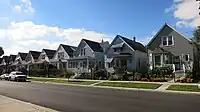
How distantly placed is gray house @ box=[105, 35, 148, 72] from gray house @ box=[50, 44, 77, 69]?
13.2 meters

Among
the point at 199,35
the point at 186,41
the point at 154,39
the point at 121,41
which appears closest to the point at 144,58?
the point at 121,41

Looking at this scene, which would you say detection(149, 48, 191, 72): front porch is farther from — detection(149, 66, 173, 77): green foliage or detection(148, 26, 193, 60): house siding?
detection(149, 66, 173, 77): green foliage

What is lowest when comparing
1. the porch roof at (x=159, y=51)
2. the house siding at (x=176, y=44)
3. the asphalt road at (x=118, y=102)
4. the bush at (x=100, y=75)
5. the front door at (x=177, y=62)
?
the asphalt road at (x=118, y=102)

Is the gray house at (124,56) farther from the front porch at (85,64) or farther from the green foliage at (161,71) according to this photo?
the green foliage at (161,71)

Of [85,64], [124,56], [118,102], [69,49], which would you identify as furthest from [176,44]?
[69,49]

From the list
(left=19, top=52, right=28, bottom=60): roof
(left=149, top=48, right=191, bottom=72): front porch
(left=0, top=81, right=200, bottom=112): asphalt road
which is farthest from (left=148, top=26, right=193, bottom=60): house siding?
(left=19, top=52, right=28, bottom=60): roof

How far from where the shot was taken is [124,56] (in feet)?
148

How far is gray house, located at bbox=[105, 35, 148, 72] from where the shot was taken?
44.5 metres

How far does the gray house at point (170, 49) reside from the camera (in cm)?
3706

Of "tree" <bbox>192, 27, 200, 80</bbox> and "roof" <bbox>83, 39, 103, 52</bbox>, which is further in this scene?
"roof" <bbox>83, 39, 103, 52</bbox>

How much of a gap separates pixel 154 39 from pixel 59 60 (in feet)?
85.9

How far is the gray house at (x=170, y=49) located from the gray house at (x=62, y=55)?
77.3ft

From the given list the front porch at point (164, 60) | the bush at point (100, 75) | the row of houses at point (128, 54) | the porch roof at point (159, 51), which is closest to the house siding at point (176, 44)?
the row of houses at point (128, 54)

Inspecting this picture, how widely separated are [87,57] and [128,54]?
33.4ft
